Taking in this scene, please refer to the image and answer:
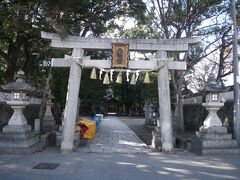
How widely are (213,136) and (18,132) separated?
7630 millimetres

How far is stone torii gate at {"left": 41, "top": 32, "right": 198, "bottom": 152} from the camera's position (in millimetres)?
13797

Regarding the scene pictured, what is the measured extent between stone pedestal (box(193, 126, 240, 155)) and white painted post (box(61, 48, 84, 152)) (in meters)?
5.24

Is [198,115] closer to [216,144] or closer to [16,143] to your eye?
[216,144]

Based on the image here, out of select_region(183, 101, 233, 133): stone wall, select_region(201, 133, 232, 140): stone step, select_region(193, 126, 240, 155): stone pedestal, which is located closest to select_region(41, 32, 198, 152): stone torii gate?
select_region(193, 126, 240, 155): stone pedestal

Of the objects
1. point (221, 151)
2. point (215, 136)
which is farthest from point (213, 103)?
point (221, 151)

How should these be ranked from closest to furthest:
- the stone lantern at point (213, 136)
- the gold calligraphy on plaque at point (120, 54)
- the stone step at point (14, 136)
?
1. the stone step at point (14, 136)
2. the stone lantern at point (213, 136)
3. the gold calligraphy on plaque at point (120, 54)

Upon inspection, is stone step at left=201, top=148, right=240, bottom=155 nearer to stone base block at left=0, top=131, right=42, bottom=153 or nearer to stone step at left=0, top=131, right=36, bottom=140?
stone base block at left=0, top=131, right=42, bottom=153

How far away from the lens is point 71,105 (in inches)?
544

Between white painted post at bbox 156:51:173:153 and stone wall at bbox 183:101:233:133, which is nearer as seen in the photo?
white painted post at bbox 156:51:173:153

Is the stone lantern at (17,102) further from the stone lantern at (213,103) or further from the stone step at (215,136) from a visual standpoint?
the stone lantern at (213,103)

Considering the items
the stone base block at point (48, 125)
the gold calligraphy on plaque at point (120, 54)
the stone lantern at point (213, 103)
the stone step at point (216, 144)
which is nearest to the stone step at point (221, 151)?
the stone step at point (216, 144)

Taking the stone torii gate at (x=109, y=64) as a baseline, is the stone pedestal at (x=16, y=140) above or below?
below

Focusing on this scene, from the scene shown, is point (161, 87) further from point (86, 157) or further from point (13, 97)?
point (13, 97)

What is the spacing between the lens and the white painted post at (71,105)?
13.6 metres
